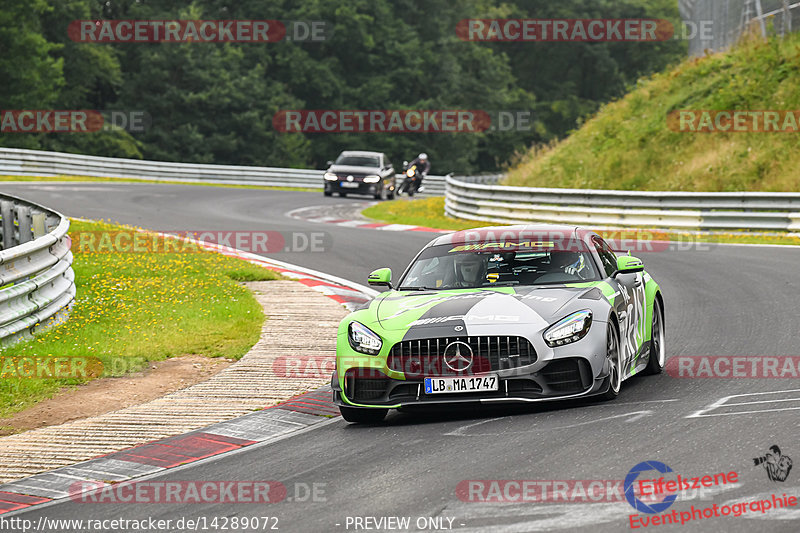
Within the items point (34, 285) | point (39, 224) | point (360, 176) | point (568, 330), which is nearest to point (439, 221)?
point (360, 176)

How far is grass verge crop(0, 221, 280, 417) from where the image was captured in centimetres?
1034

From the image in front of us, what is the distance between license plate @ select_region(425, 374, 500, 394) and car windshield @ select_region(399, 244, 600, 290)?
1284 mm

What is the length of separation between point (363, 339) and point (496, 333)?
3.37 feet

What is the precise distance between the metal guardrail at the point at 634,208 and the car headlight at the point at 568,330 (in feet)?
50.2

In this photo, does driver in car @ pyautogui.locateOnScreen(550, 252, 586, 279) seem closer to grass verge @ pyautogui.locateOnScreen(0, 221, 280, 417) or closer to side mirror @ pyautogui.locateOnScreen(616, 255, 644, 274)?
side mirror @ pyautogui.locateOnScreen(616, 255, 644, 274)

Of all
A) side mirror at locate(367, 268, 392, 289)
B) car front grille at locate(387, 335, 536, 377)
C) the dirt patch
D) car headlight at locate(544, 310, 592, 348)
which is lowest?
the dirt patch

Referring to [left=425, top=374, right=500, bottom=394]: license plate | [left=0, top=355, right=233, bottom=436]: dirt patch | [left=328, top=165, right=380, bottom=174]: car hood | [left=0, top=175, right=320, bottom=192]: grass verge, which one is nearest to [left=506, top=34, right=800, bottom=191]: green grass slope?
[left=328, top=165, right=380, bottom=174]: car hood

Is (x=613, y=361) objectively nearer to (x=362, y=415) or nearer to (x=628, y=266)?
(x=628, y=266)

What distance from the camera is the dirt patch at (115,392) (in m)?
8.81

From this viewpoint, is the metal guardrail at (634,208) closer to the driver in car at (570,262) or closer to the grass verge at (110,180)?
the driver in car at (570,262)

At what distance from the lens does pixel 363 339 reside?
816 cm

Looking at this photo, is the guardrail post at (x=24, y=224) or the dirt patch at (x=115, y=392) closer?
the dirt patch at (x=115, y=392)

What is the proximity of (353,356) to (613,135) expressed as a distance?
83.4ft

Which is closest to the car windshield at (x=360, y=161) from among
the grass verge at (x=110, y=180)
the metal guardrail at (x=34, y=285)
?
the grass verge at (x=110, y=180)
